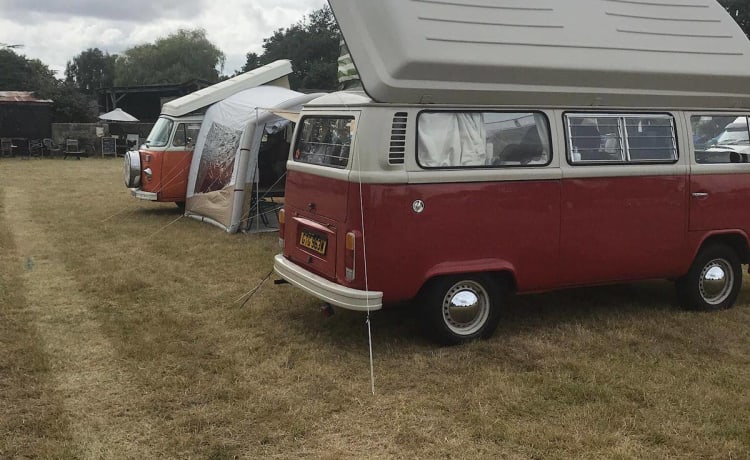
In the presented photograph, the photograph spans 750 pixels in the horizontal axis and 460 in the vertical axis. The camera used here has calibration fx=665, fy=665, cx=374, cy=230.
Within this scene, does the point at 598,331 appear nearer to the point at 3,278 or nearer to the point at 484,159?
the point at 484,159

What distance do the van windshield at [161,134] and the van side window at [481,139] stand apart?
8.10 m

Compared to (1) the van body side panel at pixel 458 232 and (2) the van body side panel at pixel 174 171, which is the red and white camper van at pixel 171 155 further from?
(1) the van body side panel at pixel 458 232

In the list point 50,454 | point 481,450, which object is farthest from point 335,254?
point 50,454

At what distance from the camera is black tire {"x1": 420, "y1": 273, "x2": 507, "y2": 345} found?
5.06 meters

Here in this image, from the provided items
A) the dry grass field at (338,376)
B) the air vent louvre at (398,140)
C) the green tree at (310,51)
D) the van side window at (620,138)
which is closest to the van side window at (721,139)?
the van side window at (620,138)

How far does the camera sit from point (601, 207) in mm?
5473

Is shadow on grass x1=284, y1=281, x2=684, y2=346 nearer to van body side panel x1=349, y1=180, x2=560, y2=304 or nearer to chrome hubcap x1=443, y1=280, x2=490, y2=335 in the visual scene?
chrome hubcap x1=443, y1=280, x2=490, y2=335

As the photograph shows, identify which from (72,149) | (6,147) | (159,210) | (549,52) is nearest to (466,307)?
(549,52)

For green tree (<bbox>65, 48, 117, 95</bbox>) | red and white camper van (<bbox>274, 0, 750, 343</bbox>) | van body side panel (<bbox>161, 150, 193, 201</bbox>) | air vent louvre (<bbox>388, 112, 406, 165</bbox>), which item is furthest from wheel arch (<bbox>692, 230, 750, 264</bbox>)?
green tree (<bbox>65, 48, 117, 95</bbox>)

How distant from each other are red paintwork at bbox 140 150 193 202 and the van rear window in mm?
6463

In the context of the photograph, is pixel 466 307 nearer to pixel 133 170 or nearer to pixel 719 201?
pixel 719 201

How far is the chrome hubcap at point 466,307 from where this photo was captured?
16.8 ft

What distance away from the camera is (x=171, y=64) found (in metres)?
70.0

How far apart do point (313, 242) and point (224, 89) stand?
23.9 feet
